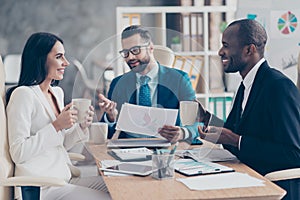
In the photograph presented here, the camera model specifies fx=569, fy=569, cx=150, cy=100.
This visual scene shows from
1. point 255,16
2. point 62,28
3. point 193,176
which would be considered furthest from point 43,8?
point 193,176

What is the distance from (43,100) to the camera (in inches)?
106

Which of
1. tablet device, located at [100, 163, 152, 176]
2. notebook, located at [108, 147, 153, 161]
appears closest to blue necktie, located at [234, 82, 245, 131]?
notebook, located at [108, 147, 153, 161]

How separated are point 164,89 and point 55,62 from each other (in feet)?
2.39

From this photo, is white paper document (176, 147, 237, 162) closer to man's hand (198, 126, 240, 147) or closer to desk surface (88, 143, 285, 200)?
man's hand (198, 126, 240, 147)

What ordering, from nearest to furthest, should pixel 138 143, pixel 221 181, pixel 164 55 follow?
pixel 221 181
pixel 164 55
pixel 138 143

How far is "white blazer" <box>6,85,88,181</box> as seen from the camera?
2.52 m

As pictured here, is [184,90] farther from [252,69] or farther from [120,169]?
[252,69]

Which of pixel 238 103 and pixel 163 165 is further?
pixel 238 103

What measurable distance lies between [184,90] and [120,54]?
0.96ft

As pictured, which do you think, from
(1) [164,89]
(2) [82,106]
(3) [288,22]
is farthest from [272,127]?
(3) [288,22]

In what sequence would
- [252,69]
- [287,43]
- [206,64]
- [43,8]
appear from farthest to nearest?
[43,8] → [287,43] → [252,69] → [206,64]

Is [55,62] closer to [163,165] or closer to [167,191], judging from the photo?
[163,165]

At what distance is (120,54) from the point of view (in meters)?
2.27

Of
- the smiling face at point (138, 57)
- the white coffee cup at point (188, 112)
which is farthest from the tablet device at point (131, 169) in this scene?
the smiling face at point (138, 57)
